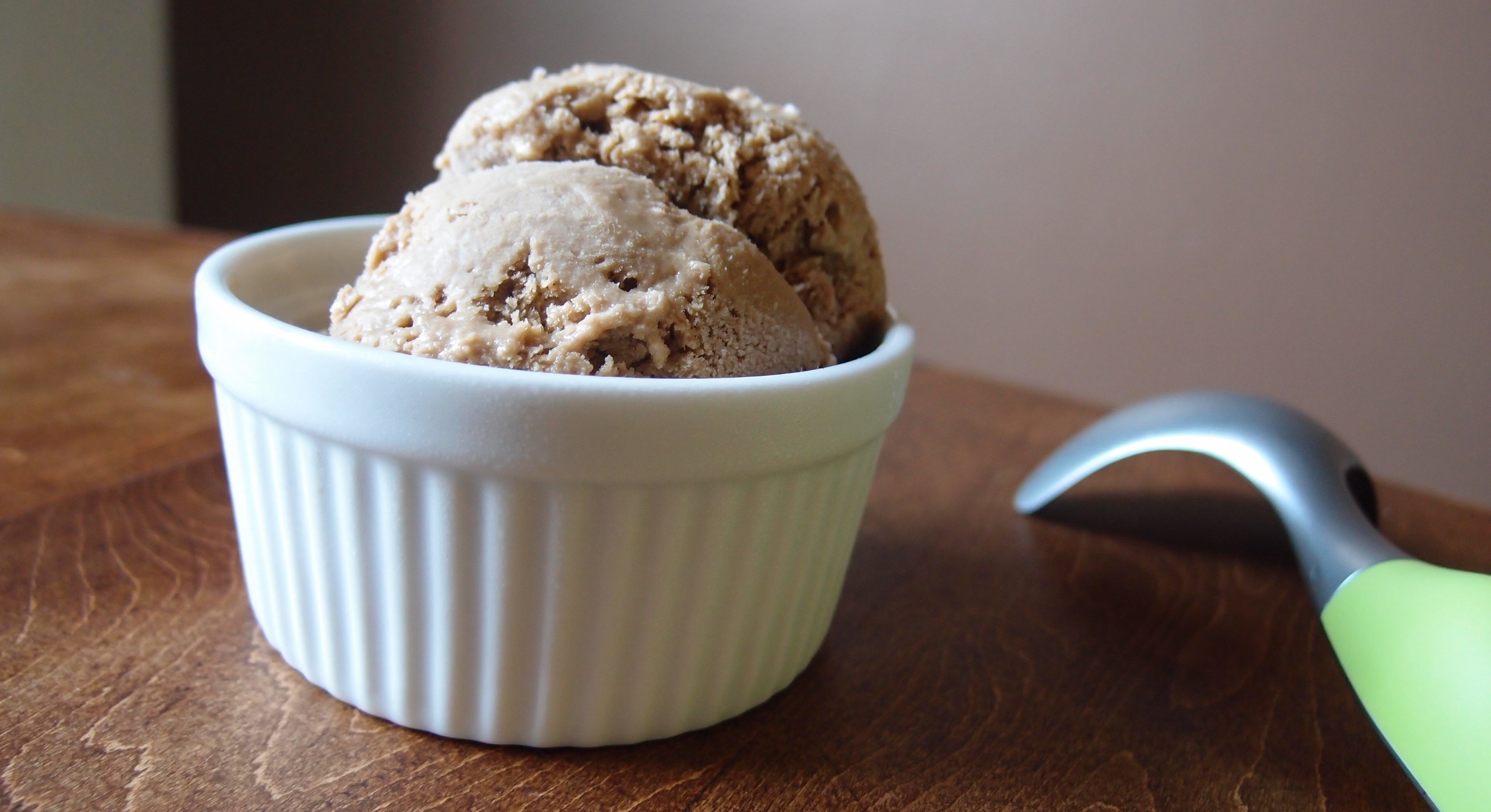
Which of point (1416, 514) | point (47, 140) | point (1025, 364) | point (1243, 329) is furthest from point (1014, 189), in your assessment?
point (47, 140)

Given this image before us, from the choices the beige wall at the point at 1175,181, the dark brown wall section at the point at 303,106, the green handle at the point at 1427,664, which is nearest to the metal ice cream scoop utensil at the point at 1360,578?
the green handle at the point at 1427,664

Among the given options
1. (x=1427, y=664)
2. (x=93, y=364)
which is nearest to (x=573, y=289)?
(x=1427, y=664)

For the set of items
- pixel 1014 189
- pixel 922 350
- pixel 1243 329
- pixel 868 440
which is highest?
pixel 868 440

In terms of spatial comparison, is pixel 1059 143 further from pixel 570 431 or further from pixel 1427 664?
pixel 570 431

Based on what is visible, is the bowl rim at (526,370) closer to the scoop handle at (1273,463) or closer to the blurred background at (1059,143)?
the scoop handle at (1273,463)

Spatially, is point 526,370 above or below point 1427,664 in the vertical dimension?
above

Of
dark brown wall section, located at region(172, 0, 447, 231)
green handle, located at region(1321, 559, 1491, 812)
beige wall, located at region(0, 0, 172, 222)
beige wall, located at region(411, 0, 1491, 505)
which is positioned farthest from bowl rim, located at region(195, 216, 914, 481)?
beige wall, located at region(0, 0, 172, 222)

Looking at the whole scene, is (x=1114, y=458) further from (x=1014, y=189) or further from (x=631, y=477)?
(x=1014, y=189)
